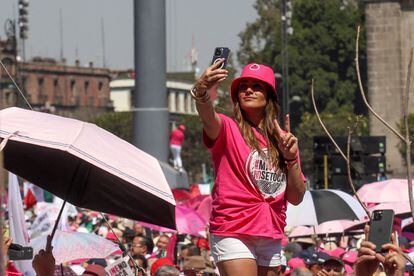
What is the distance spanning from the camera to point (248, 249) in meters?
7.12

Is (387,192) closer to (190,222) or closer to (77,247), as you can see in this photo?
(190,222)

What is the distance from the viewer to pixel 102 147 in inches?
279

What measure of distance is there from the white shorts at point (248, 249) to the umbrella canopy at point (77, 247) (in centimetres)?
439

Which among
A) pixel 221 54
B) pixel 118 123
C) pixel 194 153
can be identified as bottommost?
pixel 194 153

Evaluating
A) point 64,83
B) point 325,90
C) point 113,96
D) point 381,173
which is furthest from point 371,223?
point 113,96

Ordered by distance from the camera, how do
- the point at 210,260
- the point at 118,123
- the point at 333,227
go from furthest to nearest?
the point at 118,123 < the point at 333,227 < the point at 210,260

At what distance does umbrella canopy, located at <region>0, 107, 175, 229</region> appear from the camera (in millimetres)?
6828

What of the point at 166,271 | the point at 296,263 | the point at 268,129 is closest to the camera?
the point at 268,129

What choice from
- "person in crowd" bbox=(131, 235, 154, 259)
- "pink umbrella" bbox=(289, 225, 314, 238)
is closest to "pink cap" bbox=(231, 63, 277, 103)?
"person in crowd" bbox=(131, 235, 154, 259)

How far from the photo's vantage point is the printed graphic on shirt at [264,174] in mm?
7141

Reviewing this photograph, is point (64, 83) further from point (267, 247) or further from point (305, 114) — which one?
point (267, 247)

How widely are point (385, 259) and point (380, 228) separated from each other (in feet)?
0.68

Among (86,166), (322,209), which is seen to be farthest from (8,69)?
(86,166)

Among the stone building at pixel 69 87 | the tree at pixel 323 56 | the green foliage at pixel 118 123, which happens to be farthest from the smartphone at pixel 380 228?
the stone building at pixel 69 87
